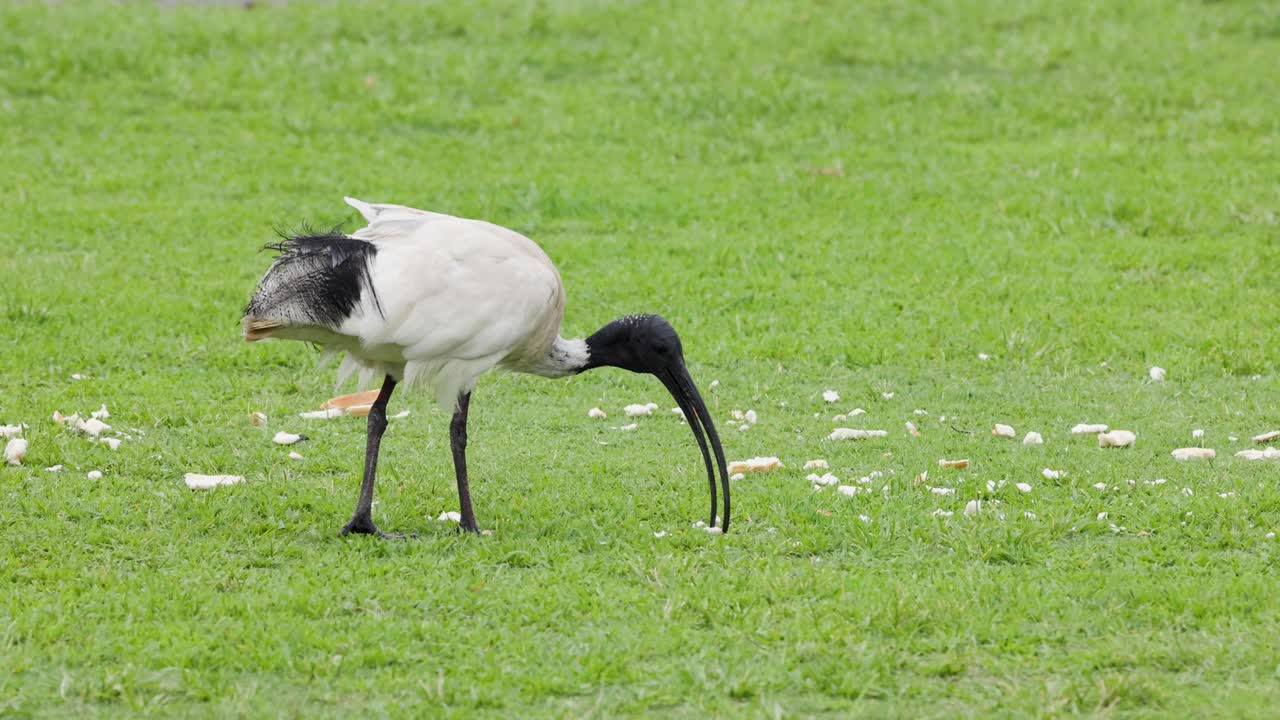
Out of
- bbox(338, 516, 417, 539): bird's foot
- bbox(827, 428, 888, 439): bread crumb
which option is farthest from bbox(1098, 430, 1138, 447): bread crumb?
bbox(338, 516, 417, 539): bird's foot

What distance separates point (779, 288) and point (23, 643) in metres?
6.60

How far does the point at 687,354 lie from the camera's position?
9.71 metres

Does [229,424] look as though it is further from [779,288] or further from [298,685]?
[779,288]

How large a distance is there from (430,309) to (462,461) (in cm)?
67

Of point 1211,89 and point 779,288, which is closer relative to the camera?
point 779,288

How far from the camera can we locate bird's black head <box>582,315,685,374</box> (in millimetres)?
6766

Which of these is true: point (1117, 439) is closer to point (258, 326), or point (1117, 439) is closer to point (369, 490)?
point (369, 490)

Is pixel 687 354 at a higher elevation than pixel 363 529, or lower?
lower

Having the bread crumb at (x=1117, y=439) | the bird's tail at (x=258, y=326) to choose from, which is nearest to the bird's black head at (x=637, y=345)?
the bird's tail at (x=258, y=326)

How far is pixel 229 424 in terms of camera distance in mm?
8219

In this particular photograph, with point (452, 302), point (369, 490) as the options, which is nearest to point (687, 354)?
point (452, 302)

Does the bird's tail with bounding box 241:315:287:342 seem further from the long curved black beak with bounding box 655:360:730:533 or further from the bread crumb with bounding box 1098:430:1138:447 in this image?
the bread crumb with bounding box 1098:430:1138:447

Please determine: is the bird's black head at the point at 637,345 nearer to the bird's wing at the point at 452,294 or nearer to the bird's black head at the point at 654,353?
the bird's black head at the point at 654,353

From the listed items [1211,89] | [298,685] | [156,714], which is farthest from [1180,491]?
[1211,89]
